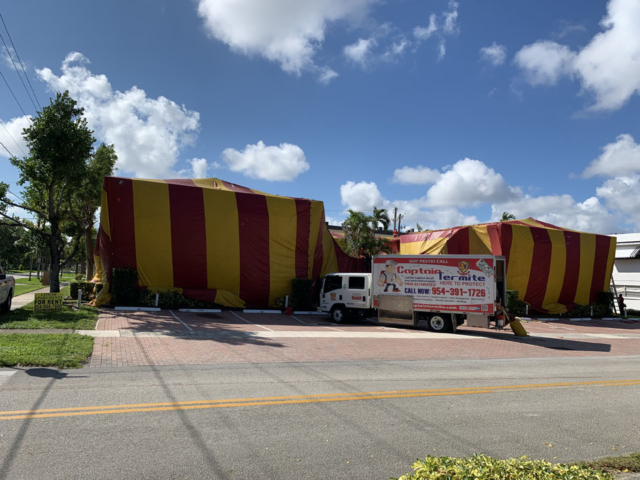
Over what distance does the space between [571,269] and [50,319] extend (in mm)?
28103

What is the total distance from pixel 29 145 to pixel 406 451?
18619 millimetres

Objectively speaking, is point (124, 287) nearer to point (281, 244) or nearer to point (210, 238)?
point (210, 238)

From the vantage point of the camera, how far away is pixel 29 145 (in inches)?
671

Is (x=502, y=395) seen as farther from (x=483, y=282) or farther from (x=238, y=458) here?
(x=483, y=282)

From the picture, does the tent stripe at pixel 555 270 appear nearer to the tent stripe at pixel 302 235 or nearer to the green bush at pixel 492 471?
the tent stripe at pixel 302 235

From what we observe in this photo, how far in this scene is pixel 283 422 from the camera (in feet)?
17.9

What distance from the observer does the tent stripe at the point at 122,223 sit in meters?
19.8

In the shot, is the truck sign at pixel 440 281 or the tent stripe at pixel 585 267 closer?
the truck sign at pixel 440 281

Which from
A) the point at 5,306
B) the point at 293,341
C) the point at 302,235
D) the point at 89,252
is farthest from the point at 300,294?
the point at 89,252

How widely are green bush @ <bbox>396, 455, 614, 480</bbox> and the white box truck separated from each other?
12955 mm

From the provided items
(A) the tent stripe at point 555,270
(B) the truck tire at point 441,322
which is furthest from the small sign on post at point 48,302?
(A) the tent stripe at point 555,270

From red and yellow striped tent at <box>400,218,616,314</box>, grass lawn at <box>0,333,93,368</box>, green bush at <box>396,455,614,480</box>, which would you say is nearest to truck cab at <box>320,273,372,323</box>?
red and yellow striped tent at <box>400,218,616,314</box>

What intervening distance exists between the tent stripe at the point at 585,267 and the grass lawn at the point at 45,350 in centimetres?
2829

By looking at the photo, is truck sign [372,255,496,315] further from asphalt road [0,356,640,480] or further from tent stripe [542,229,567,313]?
tent stripe [542,229,567,313]
